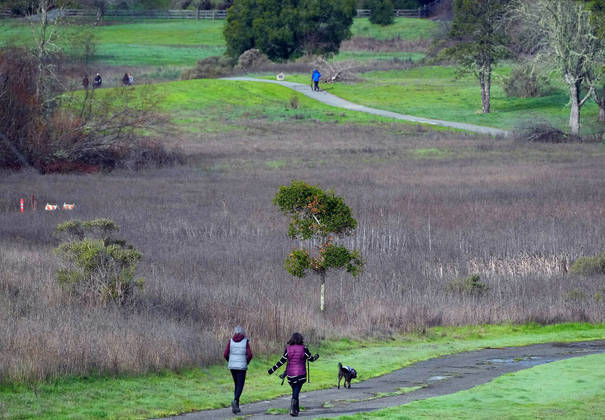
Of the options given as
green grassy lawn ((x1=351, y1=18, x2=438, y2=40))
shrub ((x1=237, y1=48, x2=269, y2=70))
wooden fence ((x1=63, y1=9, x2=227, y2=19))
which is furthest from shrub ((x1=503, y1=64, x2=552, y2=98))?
wooden fence ((x1=63, y1=9, x2=227, y2=19))

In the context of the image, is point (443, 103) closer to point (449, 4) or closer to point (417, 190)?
point (417, 190)

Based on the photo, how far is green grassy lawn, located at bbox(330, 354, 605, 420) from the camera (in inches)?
640

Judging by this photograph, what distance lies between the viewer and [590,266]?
1267 inches

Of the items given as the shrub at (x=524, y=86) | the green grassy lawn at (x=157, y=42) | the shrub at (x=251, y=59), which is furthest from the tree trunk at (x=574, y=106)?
the green grassy lawn at (x=157, y=42)

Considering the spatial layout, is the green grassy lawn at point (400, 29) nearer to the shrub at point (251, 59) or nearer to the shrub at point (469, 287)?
the shrub at point (251, 59)

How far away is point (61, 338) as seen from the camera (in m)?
19.6

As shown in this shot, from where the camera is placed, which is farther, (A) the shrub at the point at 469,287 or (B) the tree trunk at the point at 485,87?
(B) the tree trunk at the point at 485,87

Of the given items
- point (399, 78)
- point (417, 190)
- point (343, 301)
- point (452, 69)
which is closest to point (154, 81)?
point (399, 78)

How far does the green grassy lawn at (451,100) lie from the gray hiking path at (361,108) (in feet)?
5.25

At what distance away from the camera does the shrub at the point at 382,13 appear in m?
156

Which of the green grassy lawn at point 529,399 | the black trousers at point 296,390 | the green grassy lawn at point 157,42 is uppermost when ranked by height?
the green grassy lawn at point 157,42

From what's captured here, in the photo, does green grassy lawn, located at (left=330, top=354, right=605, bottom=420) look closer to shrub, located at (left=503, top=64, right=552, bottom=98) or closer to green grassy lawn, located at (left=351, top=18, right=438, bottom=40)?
shrub, located at (left=503, top=64, right=552, bottom=98)

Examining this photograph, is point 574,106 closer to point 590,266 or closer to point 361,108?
point 361,108

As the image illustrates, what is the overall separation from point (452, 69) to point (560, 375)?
102161 millimetres
